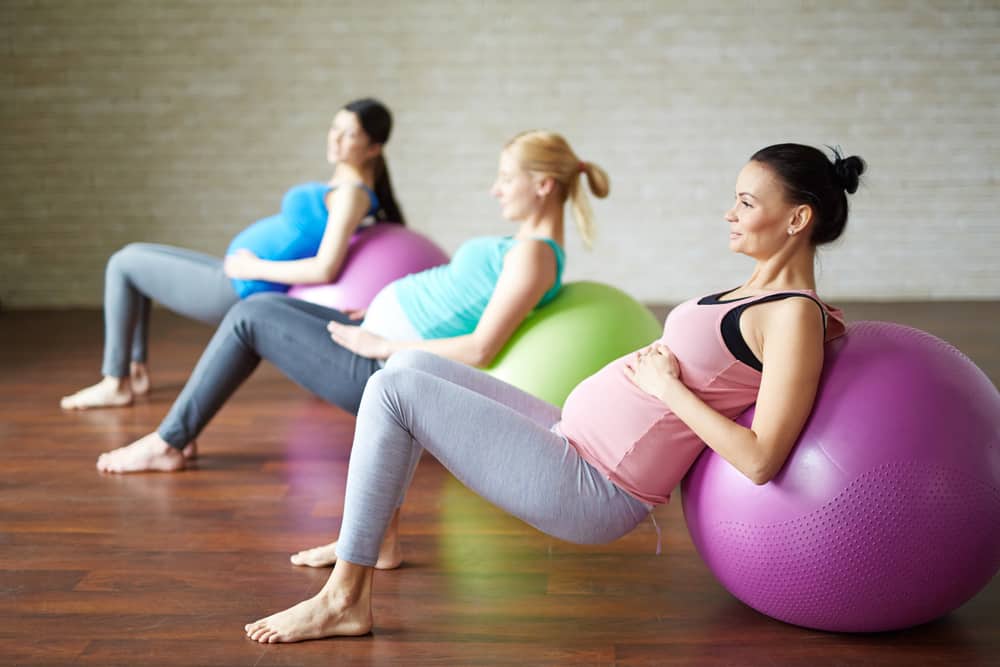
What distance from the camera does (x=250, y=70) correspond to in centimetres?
618

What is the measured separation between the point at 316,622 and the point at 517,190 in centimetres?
127

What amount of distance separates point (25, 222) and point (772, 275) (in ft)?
17.5

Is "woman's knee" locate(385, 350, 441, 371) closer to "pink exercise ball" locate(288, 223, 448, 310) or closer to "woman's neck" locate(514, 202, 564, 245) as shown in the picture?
"woman's neck" locate(514, 202, 564, 245)

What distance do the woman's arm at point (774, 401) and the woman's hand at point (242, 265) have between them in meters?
2.08

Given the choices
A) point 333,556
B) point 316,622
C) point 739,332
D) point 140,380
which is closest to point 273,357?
point 333,556

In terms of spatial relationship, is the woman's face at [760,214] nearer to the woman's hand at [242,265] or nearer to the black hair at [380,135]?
the black hair at [380,135]

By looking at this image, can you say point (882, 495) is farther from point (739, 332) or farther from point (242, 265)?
point (242, 265)

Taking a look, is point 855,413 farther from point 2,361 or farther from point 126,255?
point 2,361

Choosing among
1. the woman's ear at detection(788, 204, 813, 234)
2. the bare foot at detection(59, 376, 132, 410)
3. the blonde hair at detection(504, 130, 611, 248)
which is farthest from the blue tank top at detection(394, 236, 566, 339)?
the bare foot at detection(59, 376, 132, 410)

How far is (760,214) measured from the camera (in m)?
1.96

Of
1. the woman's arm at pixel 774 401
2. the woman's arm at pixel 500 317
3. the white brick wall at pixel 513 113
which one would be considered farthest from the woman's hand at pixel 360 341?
the white brick wall at pixel 513 113

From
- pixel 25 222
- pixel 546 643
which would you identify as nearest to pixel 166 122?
pixel 25 222

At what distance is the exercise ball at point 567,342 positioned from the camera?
2938 millimetres

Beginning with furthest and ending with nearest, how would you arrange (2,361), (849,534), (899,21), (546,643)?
(899,21)
(2,361)
(546,643)
(849,534)
